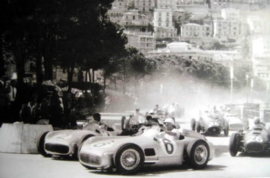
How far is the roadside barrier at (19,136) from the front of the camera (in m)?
7.96

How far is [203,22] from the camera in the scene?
34.4ft

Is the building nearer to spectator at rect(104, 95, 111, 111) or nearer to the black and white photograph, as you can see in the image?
the black and white photograph

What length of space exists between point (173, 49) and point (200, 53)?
65cm

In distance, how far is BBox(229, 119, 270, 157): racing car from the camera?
852 cm

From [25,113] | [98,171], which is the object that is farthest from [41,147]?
[98,171]

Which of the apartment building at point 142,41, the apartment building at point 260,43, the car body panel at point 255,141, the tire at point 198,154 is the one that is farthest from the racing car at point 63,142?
the apartment building at point 260,43

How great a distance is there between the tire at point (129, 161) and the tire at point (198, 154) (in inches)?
35.7

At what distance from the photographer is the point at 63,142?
7363 millimetres

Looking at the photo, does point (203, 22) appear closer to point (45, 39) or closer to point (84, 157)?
point (45, 39)

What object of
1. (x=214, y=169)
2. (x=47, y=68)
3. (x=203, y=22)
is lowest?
(x=214, y=169)

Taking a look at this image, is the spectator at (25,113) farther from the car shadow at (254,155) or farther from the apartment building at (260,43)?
the apartment building at (260,43)

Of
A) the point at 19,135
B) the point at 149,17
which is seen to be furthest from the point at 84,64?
the point at 19,135

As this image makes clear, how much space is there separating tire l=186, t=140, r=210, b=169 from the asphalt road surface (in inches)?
4.6

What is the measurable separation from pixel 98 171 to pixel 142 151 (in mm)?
812
